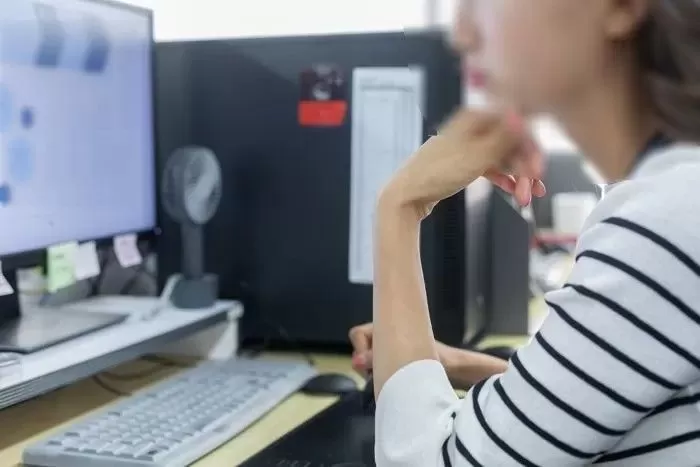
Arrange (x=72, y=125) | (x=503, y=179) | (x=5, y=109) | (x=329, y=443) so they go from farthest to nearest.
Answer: (x=72, y=125)
(x=5, y=109)
(x=329, y=443)
(x=503, y=179)

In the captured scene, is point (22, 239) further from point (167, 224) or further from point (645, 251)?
point (645, 251)

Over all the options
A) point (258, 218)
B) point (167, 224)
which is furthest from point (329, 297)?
point (167, 224)

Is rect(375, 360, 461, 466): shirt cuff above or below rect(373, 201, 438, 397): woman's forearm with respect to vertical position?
below

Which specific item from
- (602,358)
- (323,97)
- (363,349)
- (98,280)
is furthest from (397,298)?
(98,280)

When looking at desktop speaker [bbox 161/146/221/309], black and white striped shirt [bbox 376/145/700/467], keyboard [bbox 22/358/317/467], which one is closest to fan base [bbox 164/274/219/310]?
desktop speaker [bbox 161/146/221/309]

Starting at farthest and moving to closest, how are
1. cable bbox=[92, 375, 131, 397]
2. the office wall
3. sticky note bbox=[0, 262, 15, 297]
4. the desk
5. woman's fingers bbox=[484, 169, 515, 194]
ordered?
the office wall, cable bbox=[92, 375, 131, 397], sticky note bbox=[0, 262, 15, 297], the desk, woman's fingers bbox=[484, 169, 515, 194]

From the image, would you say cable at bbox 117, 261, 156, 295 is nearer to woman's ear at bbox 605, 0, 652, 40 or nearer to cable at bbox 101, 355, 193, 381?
cable at bbox 101, 355, 193, 381

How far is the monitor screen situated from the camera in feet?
3.26

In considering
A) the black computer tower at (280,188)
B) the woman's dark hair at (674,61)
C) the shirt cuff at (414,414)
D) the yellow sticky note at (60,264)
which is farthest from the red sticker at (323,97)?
the woman's dark hair at (674,61)

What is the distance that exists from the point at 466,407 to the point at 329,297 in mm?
667

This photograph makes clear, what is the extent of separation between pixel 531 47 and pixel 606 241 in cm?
14

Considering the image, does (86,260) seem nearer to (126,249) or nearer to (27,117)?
(126,249)

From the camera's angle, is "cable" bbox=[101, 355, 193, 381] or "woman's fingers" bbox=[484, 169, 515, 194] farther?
"cable" bbox=[101, 355, 193, 381]

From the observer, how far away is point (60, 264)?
Answer: 1.07 m
